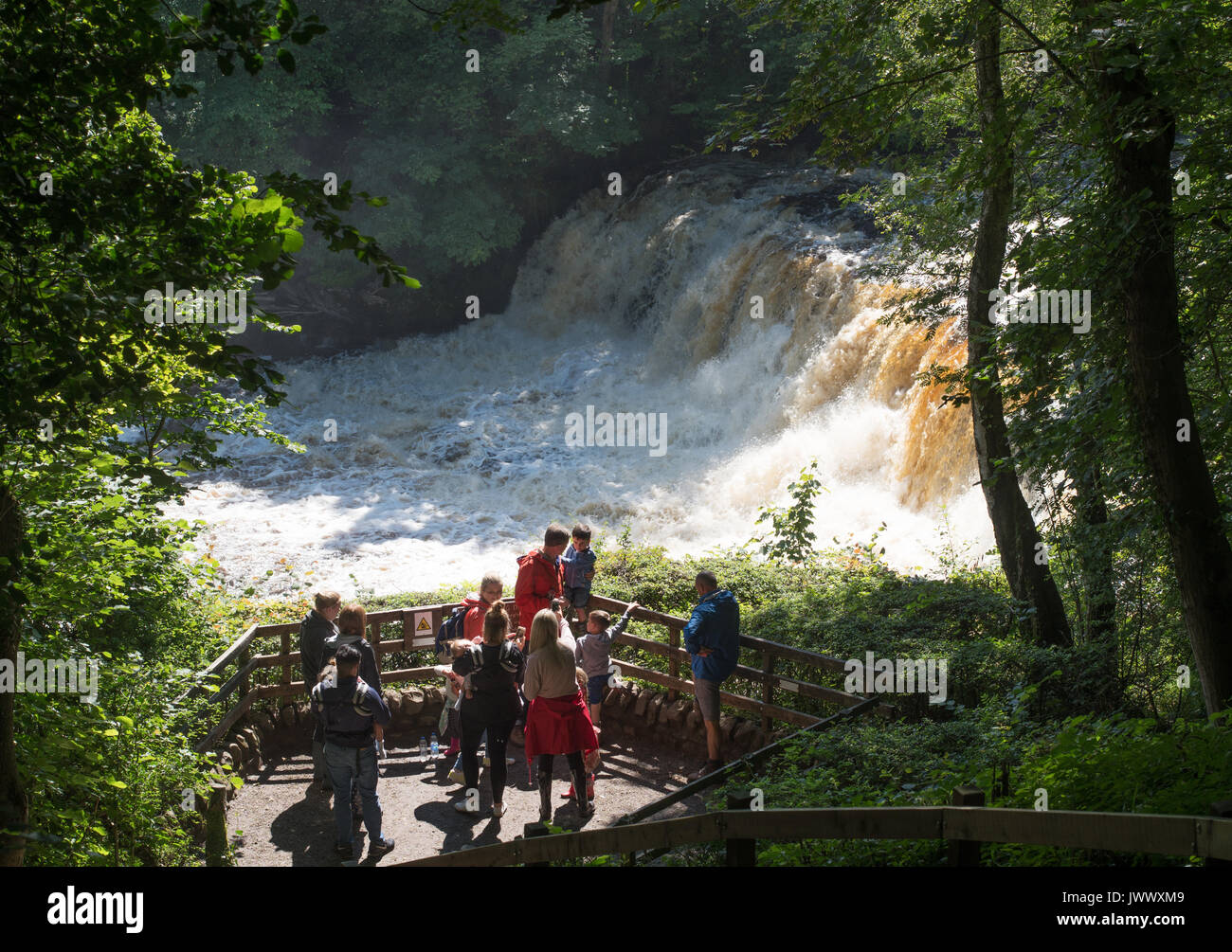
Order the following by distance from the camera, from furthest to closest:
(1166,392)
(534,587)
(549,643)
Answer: (534,587) → (549,643) → (1166,392)

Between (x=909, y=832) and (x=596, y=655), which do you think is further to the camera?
(x=596, y=655)

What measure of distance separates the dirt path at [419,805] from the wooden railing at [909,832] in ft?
10.6

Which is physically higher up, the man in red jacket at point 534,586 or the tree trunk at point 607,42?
the tree trunk at point 607,42

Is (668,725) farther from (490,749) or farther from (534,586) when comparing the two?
(490,749)

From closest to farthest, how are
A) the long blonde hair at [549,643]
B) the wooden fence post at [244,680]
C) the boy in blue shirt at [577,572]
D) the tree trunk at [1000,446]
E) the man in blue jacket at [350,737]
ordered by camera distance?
the man in blue jacket at [350,737]
the long blonde hair at [549,643]
the wooden fence post at [244,680]
the tree trunk at [1000,446]
the boy in blue shirt at [577,572]

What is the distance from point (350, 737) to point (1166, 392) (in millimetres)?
5181

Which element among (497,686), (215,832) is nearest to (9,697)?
(215,832)

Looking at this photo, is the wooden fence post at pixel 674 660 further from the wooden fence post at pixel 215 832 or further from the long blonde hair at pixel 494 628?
the wooden fence post at pixel 215 832

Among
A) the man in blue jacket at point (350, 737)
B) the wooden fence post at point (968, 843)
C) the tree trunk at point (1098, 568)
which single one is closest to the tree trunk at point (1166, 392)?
the tree trunk at point (1098, 568)

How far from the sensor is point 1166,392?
17.2ft

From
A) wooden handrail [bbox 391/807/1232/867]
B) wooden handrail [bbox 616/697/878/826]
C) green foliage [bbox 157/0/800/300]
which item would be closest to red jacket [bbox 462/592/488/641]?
wooden handrail [bbox 616/697/878/826]

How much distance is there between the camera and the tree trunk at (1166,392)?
17.1ft
